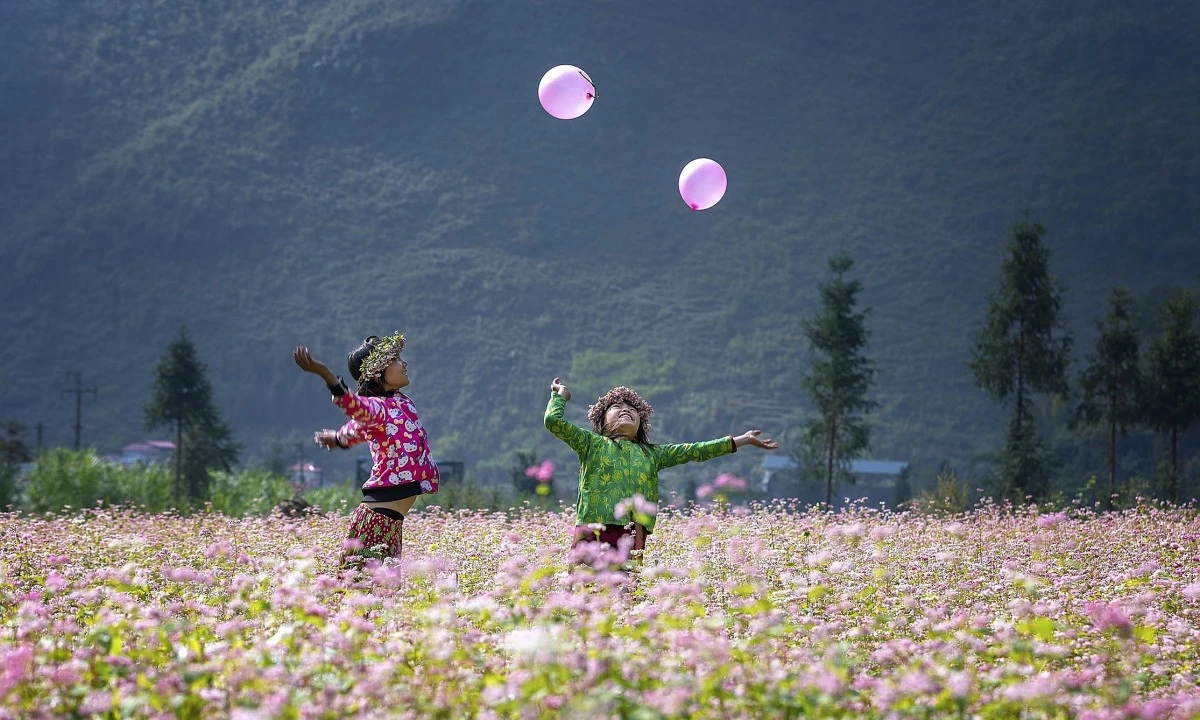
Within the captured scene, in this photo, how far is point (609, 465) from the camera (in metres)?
7.97

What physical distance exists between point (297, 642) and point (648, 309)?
183 metres

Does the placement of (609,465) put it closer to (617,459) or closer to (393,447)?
(617,459)

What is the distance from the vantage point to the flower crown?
8.02m

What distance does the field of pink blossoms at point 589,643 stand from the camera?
14.2 ft

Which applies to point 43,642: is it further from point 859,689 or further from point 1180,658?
point 1180,658

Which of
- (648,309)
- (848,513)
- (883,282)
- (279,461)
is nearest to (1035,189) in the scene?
(883,282)

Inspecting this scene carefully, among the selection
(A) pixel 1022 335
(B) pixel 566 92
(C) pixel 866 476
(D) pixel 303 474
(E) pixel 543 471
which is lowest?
(C) pixel 866 476

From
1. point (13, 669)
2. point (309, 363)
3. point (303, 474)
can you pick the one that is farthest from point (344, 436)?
point (303, 474)

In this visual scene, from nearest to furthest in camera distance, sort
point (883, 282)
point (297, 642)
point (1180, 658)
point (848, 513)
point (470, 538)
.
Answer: point (297, 642) < point (1180, 658) < point (470, 538) < point (848, 513) < point (883, 282)

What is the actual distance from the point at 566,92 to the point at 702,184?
1412mm

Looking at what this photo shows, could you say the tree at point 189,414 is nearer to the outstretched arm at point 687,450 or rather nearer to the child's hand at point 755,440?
the outstretched arm at point 687,450

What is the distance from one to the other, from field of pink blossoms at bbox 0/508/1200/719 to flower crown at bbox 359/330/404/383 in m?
1.27

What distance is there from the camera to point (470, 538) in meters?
10.5

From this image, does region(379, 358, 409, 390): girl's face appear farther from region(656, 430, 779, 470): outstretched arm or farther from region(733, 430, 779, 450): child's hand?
region(733, 430, 779, 450): child's hand
